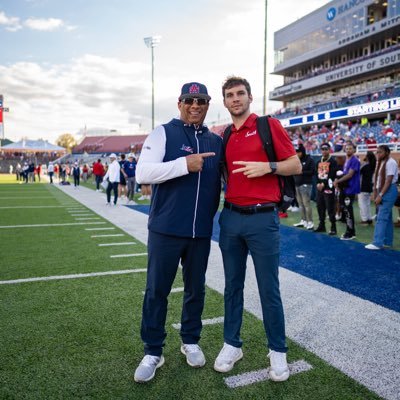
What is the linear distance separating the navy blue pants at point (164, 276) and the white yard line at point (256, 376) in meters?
0.52

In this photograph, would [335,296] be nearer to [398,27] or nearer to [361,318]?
[361,318]

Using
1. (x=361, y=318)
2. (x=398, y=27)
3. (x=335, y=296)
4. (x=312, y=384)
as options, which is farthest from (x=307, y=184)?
(x=398, y=27)

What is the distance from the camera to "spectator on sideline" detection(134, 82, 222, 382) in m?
2.49

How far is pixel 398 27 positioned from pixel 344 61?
834cm

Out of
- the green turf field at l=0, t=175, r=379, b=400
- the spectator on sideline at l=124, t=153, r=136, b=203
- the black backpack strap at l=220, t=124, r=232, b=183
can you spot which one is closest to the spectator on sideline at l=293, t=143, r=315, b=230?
the green turf field at l=0, t=175, r=379, b=400

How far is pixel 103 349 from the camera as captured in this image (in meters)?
2.81

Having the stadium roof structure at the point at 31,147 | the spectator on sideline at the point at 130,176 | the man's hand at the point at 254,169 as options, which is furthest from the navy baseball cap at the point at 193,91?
the stadium roof structure at the point at 31,147

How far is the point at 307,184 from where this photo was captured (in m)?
7.94

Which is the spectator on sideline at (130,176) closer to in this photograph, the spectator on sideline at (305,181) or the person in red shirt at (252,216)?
the spectator on sideline at (305,181)

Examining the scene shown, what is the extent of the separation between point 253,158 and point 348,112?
36.9 meters

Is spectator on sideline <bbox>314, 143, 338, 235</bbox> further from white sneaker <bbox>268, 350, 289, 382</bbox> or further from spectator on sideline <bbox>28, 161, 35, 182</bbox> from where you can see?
spectator on sideline <bbox>28, 161, 35, 182</bbox>

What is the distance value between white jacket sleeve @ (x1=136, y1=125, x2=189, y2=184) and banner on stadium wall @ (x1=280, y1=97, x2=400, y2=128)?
30737 mm

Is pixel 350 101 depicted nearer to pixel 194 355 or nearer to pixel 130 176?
pixel 130 176

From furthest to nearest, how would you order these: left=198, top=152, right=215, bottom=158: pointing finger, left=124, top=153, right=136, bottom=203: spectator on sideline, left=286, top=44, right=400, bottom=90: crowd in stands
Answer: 1. left=286, top=44, right=400, bottom=90: crowd in stands
2. left=124, top=153, right=136, bottom=203: spectator on sideline
3. left=198, top=152, right=215, bottom=158: pointing finger
